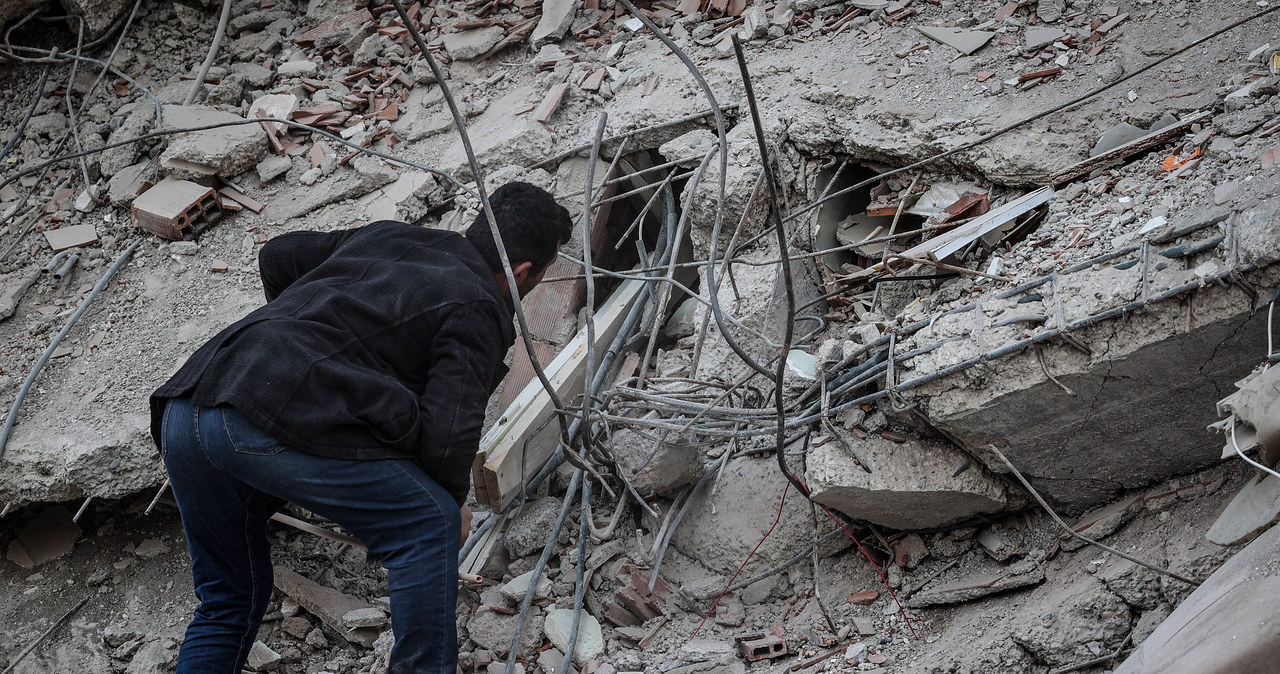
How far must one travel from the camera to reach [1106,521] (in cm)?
297

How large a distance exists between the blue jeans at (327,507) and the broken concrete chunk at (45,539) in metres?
1.61

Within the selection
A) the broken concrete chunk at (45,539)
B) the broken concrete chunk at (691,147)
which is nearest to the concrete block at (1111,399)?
the broken concrete chunk at (691,147)

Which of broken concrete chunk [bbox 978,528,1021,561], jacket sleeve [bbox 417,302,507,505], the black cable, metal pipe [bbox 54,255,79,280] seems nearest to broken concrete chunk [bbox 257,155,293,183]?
metal pipe [bbox 54,255,79,280]

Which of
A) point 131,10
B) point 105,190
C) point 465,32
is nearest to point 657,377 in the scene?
point 465,32

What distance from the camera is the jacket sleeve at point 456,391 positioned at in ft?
8.60

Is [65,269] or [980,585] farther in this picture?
[65,269]

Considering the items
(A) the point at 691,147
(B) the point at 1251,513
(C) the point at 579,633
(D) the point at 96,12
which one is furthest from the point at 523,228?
(D) the point at 96,12

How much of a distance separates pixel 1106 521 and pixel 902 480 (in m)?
0.62

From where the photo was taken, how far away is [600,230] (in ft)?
15.1

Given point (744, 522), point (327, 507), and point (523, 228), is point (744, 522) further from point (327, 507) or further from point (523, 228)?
point (327, 507)

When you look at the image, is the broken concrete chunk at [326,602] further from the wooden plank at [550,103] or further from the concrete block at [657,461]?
the wooden plank at [550,103]

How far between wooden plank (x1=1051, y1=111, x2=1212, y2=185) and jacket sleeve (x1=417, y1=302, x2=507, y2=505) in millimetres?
2123

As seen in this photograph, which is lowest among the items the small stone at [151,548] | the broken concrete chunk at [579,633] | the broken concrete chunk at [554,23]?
the small stone at [151,548]

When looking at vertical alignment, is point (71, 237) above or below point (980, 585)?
above
